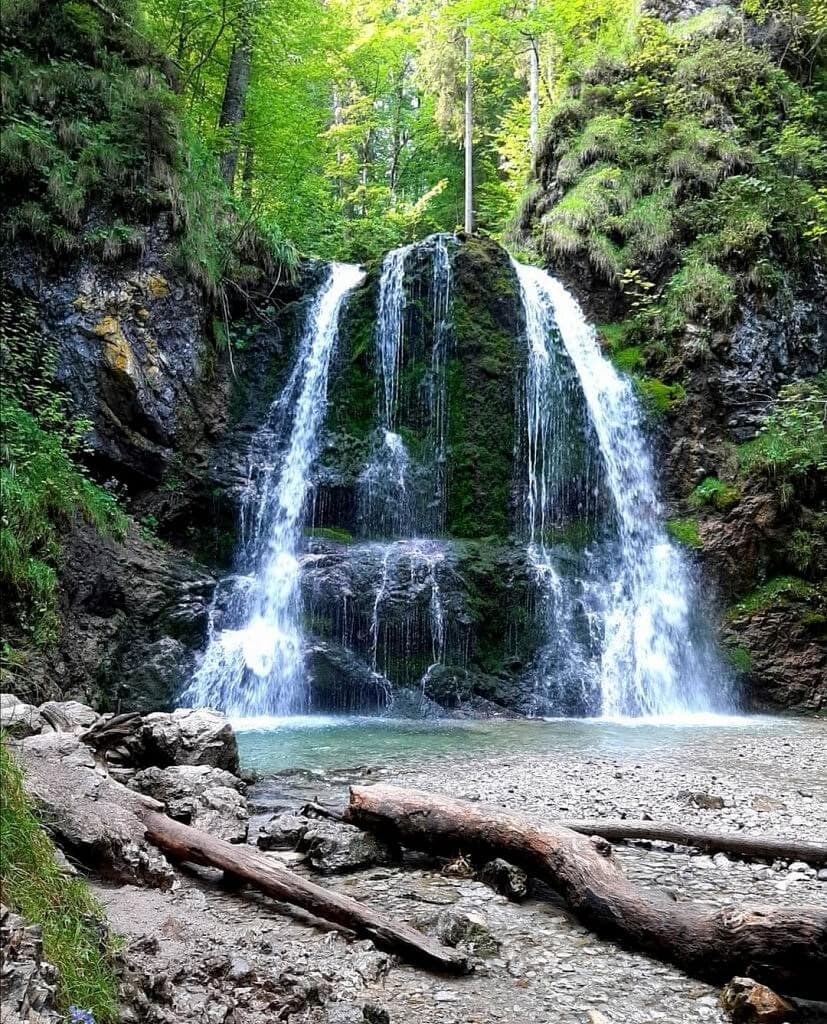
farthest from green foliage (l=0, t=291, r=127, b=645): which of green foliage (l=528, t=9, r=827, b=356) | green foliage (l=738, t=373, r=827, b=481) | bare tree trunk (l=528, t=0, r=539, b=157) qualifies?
bare tree trunk (l=528, t=0, r=539, b=157)

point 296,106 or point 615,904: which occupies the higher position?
point 296,106

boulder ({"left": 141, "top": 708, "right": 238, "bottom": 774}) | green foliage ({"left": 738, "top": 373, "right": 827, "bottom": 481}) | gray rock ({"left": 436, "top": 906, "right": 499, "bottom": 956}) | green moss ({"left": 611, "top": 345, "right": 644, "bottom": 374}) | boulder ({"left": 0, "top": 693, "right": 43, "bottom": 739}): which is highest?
green moss ({"left": 611, "top": 345, "right": 644, "bottom": 374})

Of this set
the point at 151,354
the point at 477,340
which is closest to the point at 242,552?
the point at 151,354

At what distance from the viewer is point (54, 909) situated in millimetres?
2094

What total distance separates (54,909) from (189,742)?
11.4 ft

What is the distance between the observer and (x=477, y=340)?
45.7 ft

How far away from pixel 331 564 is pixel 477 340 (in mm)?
5393

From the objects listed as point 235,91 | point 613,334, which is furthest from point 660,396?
point 235,91

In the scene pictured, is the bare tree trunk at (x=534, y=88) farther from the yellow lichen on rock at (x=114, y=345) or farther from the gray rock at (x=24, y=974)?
the gray rock at (x=24, y=974)

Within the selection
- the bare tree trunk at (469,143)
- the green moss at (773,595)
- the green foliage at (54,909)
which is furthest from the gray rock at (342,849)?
the bare tree trunk at (469,143)

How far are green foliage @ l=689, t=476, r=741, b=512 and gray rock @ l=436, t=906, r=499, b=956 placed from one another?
35.3ft

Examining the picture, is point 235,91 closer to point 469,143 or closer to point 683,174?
point 469,143

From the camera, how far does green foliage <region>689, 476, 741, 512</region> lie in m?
12.5

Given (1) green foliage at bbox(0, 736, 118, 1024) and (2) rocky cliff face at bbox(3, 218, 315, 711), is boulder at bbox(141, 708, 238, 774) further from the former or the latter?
(1) green foliage at bbox(0, 736, 118, 1024)
